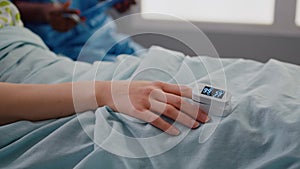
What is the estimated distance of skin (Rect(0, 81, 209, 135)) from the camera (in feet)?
2.82

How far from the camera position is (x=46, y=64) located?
43.2 inches

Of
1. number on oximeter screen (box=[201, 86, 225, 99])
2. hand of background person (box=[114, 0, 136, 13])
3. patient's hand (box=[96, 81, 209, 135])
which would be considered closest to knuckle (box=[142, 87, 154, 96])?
patient's hand (box=[96, 81, 209, 135])

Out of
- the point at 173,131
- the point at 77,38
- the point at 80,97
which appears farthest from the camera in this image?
the point at 77,38

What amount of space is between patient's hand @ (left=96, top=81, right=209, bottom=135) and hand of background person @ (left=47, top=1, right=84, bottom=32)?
777mm

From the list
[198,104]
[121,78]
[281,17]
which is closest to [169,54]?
[121,78]

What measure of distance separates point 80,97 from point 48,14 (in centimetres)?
83

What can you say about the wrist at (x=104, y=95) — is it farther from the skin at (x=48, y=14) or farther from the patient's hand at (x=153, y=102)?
the skin at (x=48, y=14)

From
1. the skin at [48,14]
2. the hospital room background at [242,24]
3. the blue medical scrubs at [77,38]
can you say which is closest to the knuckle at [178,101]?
the blue medical scrubs at [77,38]

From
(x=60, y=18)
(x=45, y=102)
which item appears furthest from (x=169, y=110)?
(x=60, y=18)

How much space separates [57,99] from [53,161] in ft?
0.47

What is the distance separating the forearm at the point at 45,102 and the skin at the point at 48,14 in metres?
0.76

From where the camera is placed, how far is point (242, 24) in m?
2.32

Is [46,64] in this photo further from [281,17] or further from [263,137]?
[281,17]

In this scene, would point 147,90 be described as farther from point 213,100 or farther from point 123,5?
point 123,5
